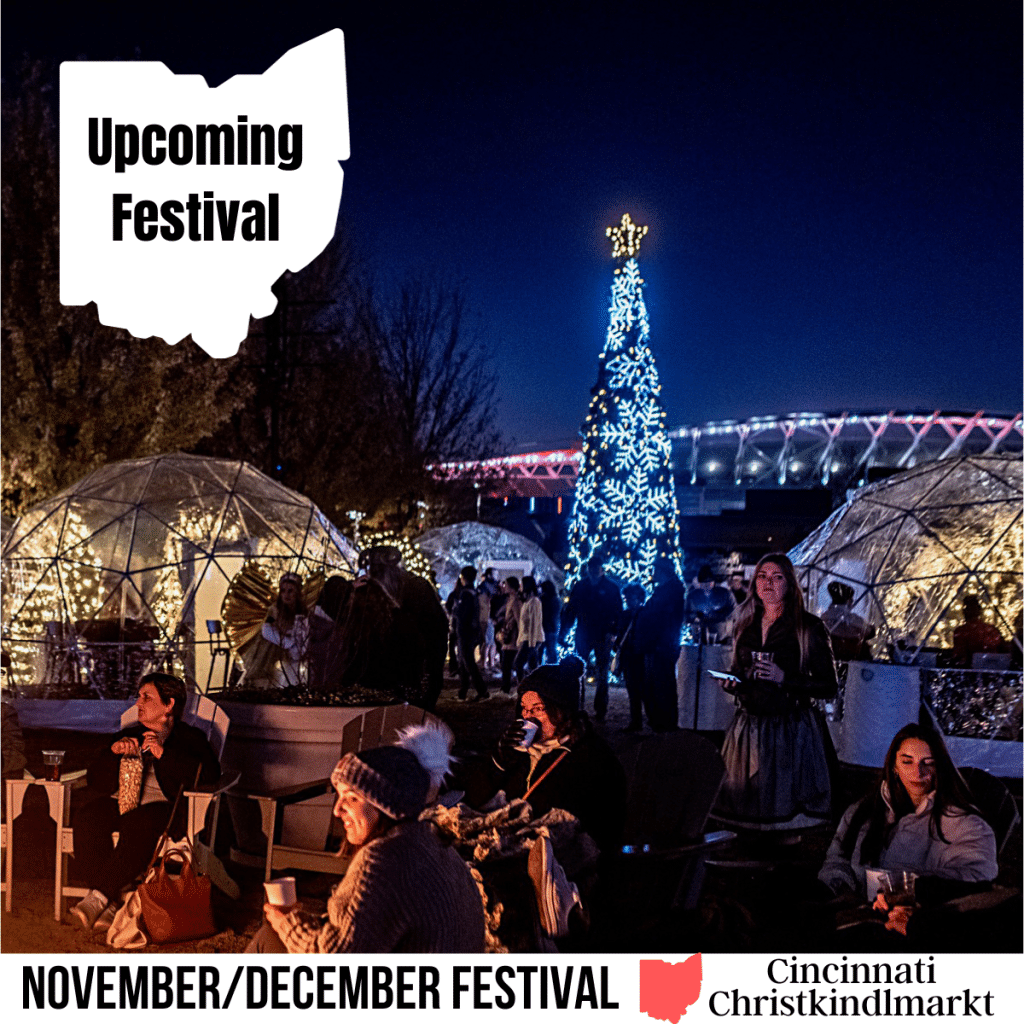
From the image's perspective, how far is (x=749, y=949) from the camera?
14.7 ft

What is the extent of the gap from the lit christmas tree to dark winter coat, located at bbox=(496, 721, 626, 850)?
13609 mm

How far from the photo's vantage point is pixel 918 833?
418cm

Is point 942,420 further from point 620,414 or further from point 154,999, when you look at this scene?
point 154,999

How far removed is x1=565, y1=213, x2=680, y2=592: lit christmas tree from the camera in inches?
717

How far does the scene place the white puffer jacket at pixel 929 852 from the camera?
13.3 feet

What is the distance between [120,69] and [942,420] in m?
85.9

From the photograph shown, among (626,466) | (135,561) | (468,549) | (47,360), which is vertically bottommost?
(135,561)

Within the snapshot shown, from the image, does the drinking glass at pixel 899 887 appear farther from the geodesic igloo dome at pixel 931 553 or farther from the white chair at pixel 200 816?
the geodesic igloo dome at pixel 931 553

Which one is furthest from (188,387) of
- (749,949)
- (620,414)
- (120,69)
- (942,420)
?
(942,420)

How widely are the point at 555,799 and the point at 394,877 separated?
151 centimetres

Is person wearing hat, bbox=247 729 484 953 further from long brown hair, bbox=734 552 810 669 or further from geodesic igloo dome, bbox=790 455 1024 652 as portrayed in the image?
geodesic igloo dome, bbox=790 455 1024 652

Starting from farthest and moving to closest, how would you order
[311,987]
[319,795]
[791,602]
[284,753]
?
1. [284,753]
2. [319,795]
3. [791,602]
4. [311,987]

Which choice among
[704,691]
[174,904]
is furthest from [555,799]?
[704,691]

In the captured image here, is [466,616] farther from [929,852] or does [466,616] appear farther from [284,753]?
[929,852]
